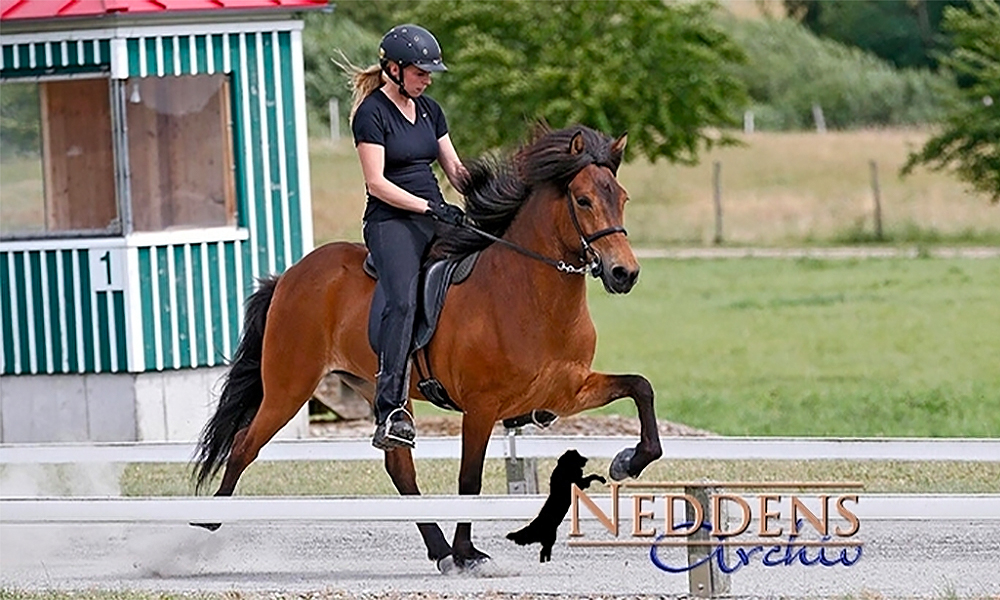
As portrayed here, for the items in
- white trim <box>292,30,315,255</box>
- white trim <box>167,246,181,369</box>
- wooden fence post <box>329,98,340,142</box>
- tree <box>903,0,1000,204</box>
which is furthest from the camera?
wooden fence post <box>329,98,340,142</box>

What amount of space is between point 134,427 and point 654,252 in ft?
65.8

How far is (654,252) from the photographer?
3350cm

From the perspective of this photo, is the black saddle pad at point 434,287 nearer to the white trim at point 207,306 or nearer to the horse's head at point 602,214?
the horse's head at point 602,214

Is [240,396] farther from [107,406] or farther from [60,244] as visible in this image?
[60,244]

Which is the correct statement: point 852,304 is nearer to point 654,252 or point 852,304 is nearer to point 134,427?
point 654,252

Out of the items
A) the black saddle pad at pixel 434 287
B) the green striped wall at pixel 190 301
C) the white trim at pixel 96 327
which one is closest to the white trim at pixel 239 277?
the green striped wall at pixel 190 301

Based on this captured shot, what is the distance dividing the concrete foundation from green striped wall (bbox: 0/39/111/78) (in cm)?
222

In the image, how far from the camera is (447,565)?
352 inches

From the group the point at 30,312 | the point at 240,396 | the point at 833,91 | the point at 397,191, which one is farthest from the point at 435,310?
the point at 833,91

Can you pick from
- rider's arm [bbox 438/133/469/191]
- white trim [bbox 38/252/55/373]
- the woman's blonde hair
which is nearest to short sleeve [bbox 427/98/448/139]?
rider's arm [bbox 438/133/469/191]

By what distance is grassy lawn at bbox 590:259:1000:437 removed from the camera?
51.0 feet

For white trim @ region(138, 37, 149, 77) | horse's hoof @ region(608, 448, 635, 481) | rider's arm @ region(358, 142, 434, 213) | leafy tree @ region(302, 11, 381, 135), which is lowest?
horse's hoof @ region(608, 448, 635, 481)

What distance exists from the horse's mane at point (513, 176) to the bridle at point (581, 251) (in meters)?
0.09

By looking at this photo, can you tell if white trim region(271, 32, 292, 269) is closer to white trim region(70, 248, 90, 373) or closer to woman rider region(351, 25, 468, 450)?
white trim region(70, 248, 90, 373)
